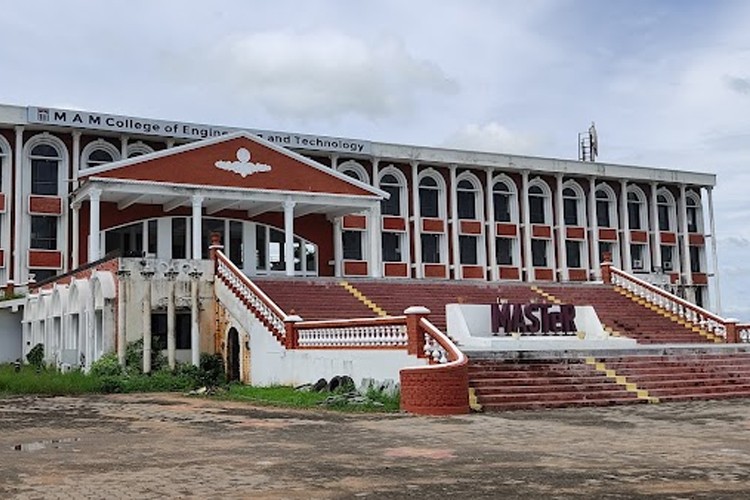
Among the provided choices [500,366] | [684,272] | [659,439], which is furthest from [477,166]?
[659,439]

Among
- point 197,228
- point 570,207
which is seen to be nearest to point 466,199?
point 570,207

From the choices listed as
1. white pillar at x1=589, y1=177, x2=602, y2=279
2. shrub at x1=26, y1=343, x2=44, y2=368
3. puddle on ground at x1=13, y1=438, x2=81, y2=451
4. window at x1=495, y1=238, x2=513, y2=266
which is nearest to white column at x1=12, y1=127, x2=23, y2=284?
shrub at x1=26, y1=343, x2=44, y2=368

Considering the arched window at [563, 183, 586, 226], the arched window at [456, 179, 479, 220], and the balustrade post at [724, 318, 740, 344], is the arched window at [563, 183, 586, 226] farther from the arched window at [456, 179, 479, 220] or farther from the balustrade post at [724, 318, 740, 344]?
the balustrade post at [724, 318, 740, 344]

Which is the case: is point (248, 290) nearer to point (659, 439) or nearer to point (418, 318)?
point (418, 318)

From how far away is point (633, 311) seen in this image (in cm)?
3078

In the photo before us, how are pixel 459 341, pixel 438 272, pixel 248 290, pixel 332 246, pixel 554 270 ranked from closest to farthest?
pixel 459 341, pixel 248 290, pixel 332 246, pixel 438 272, pixel 554 270

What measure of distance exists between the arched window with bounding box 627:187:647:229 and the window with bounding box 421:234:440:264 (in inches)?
487

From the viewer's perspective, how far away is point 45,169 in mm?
36406

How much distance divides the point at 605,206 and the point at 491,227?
796cm

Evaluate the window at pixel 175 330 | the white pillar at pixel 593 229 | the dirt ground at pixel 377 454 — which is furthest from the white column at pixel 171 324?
the white pillar at pixel 593 229

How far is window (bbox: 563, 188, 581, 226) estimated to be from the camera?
157 feet

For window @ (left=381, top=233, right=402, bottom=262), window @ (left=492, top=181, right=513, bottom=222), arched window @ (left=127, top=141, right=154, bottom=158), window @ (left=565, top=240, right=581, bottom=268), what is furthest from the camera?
window @ (left=565, top=240, right=581, bottom=268)

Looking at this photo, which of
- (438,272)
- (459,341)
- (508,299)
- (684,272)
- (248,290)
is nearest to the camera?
(459,341)

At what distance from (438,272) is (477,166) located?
579 cm
